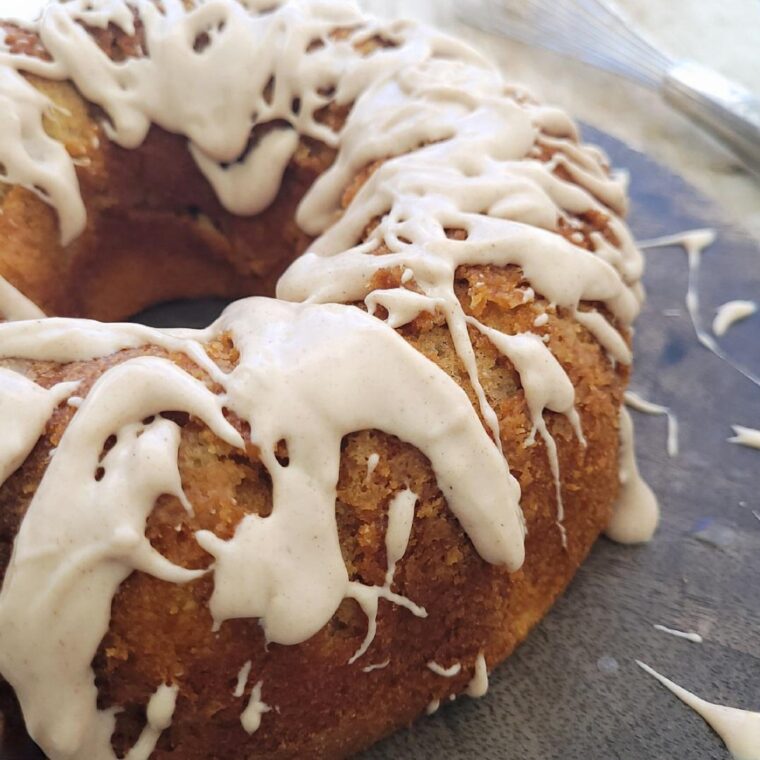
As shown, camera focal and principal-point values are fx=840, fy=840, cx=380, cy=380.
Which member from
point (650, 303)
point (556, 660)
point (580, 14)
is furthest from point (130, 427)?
point (580, 14)

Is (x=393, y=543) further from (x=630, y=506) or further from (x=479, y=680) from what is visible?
(x=630, y=506)

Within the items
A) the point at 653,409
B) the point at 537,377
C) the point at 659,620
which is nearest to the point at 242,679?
the point at 537,377

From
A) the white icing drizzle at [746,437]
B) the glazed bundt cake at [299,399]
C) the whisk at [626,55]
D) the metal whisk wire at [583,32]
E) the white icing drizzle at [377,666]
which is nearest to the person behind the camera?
the glazed bundt cake at [299,399]

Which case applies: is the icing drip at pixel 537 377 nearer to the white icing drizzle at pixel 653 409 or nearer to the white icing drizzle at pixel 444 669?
the white icing drizzle at pixel 444 669

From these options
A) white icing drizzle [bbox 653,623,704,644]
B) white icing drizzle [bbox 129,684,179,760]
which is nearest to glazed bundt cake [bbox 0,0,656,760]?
white icing drizzle [bbox 129,684,179,760]

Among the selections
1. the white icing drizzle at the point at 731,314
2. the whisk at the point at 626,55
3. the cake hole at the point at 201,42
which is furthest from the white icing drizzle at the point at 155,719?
the whisk at the point at 626,55

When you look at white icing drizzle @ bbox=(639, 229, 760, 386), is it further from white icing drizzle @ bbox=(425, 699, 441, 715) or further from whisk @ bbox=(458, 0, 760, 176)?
white icing drizzle @ bbox=(425, 699, 441, 715)

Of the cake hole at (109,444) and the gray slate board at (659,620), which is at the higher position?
the cake hole at (109,444)
